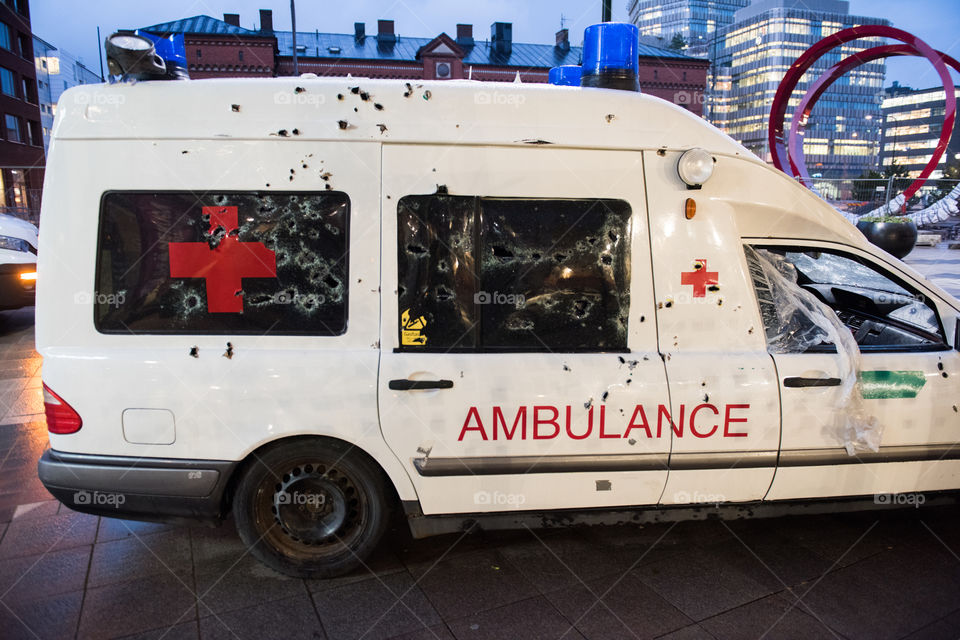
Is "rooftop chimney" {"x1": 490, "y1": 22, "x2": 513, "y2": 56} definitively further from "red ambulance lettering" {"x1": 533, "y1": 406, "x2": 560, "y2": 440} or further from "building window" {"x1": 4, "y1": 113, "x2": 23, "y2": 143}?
"red ambulance lettering" {"x1": 533, "y1": 406, "x2": 560, "y2": 440}

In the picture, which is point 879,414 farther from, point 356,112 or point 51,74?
point 51,74

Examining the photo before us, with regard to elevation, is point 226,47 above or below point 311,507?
above

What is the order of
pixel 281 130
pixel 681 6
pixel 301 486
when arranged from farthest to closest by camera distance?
pixel 681 6 < pixel 301 486 < pixel 281 130

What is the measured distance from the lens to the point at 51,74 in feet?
203

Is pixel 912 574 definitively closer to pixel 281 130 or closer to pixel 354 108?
pixel 354 108

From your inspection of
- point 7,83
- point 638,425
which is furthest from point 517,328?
point 7,83

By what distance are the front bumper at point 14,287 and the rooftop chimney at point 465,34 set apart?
4620 centimetres

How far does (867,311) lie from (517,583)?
311 centimetres

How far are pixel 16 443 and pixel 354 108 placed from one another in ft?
13.9

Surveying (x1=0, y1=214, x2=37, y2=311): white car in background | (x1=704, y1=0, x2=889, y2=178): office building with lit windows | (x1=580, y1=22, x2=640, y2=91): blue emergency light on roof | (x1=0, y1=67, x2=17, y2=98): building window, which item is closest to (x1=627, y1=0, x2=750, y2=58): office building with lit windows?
(x1=704, y1=0, x2=889, y2=178): office building with lit windows

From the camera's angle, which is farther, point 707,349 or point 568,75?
point 568,75

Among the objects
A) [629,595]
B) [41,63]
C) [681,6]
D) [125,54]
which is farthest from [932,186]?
[681,6]

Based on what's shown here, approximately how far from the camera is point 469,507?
2.87 metres

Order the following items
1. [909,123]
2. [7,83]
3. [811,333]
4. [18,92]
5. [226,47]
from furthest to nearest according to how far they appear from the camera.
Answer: [909,123], [226,47], [18,92], [7,83], [811,333]
